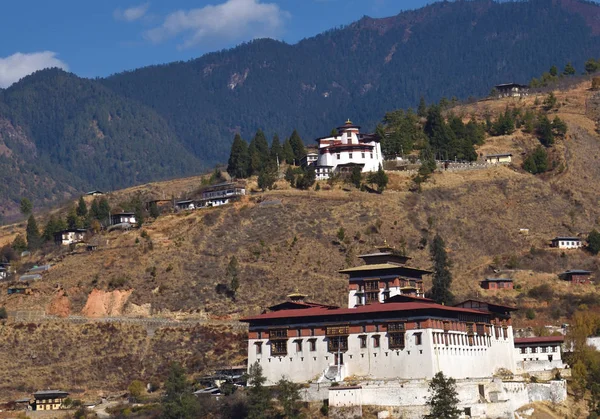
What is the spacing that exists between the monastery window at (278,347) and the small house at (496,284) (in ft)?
133

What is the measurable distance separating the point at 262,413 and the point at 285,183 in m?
71.6

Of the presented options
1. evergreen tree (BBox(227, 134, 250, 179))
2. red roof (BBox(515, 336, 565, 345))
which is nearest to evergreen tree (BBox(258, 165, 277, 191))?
evergreen tree (BBox(227, 134, 250, 179))

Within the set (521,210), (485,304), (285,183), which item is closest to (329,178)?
(285,183)

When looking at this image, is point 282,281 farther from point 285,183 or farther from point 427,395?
point 427,395

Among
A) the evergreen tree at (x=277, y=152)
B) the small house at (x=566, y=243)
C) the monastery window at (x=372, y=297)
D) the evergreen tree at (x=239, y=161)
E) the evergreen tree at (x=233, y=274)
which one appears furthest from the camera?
the evergreen tree at (x=277, y=152)

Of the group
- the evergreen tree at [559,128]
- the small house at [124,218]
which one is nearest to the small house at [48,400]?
the small house at [124,218]

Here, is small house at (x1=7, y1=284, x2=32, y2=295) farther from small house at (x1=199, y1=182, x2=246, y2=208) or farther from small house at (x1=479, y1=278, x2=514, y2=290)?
small house at (x1=479, y1=278, x2=514, y2=290)

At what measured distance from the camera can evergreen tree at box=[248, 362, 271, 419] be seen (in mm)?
103000

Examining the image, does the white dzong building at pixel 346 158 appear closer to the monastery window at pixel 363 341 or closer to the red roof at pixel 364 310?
the red roof at pixel 364 310

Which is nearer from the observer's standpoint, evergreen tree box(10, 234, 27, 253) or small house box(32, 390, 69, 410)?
small house box(32, 390, 69, 410)

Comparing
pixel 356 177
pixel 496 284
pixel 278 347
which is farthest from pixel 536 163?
pixel 278 347

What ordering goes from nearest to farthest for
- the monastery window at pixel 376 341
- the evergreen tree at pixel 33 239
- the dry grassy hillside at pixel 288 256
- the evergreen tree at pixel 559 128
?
the monastery window at pixel 376 341 → the dry grassy hillside at pixel 288 256 → the evergreen tree at pixel 33 239 → the evergreen tree at pixel 559 128

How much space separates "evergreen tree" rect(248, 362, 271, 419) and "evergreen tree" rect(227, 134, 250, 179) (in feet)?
240

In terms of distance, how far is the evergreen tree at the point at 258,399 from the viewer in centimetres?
10300
